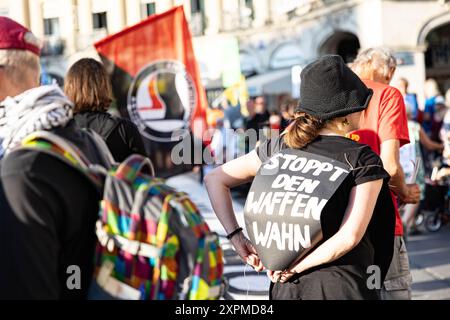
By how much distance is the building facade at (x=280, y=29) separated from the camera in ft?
64.9

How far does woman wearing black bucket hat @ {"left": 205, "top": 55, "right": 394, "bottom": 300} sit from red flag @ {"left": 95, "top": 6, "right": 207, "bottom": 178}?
4.30 metres

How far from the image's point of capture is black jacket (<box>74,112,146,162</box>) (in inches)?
157

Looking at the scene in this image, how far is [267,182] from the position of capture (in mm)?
2520

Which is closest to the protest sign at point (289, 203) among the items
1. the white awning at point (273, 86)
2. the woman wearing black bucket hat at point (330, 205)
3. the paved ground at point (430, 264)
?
the woman wearing black bucket hat at point (330, 205)

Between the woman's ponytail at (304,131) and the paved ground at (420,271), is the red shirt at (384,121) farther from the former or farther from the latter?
the paved ground at (420,271)

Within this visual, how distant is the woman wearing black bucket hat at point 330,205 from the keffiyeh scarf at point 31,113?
0.90 meters

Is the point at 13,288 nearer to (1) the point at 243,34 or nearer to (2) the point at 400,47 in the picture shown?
(2) the point at 400,47

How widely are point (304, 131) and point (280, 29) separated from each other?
27298mm

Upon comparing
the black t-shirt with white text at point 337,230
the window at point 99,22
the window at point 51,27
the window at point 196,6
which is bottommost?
the black t-shirt with white text at point 337,230

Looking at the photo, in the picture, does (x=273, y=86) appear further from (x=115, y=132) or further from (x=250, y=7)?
(x=115, y=132)

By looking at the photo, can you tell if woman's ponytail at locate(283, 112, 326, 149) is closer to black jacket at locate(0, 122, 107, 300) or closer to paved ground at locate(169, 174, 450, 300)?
black jacket at locate(0, 122, 107, 300)
